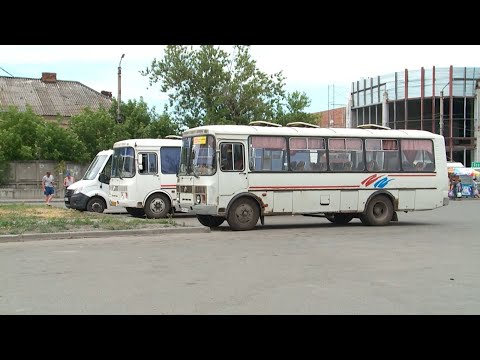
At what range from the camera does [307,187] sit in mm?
18125

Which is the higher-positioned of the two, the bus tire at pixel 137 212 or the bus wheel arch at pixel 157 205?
the bus wheel arch at pixel 157 205

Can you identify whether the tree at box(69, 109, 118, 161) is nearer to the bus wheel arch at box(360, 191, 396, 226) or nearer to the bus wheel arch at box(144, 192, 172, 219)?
the bus wheel arch at box(144, 192, 172, 219)

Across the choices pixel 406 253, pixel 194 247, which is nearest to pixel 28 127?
pixel 194 247

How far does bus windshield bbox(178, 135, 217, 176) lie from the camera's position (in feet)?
55.9

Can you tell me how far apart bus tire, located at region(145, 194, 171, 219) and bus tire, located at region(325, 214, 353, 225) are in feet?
19.7

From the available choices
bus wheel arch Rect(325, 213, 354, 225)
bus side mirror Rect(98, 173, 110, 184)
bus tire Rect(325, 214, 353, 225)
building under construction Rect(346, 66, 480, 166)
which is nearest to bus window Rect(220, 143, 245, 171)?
bus wheel arch Rect(325, 213, 354, 225)

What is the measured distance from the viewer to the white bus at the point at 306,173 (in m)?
17.1

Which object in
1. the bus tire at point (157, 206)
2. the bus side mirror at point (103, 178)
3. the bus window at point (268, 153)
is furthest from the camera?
the bus side mirror at point (103, 178)

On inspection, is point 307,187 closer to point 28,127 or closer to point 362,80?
point 28,127

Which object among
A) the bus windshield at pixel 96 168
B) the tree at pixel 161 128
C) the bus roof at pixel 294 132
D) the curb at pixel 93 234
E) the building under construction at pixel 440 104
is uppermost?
the building under construction at pixel 440 104

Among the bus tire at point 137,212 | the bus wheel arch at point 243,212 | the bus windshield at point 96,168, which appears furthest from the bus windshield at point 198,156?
the bus windshield at point 96,168

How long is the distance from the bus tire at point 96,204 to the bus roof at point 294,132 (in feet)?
22.0

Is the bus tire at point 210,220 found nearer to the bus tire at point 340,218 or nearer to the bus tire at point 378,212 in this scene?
the bus tire at point 340,218

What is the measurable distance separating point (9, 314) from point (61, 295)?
126cm
